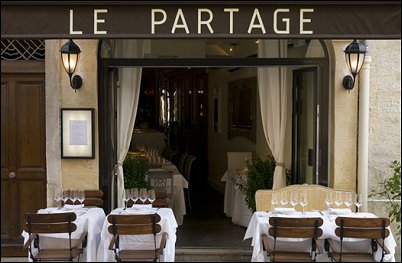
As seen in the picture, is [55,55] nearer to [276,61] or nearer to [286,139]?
[276,61]

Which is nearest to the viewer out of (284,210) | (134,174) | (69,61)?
(284,210)

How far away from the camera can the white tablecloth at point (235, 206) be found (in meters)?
9.52

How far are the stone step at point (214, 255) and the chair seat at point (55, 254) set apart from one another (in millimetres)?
1764

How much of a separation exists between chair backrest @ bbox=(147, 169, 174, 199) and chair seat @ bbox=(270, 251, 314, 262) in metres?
3.50

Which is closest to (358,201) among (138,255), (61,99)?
(138,255)

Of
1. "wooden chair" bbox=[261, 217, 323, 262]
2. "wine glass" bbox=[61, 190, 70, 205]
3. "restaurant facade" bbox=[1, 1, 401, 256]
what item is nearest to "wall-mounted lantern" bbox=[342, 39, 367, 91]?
"restaurant facade" bbox=[1, 1, 401, 256]

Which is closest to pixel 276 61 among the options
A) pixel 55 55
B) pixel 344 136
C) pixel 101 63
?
pixel 344 136

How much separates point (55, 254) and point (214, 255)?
2.30 meters

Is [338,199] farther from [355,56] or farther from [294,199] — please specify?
[355,56]

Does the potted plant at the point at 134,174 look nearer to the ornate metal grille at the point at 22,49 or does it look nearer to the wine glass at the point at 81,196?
the wine glass at the point at 81,196

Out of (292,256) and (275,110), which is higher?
(275,110)

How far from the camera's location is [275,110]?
9148mm

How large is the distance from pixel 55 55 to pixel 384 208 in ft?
16.2

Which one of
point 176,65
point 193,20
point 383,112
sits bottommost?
point 383,112
